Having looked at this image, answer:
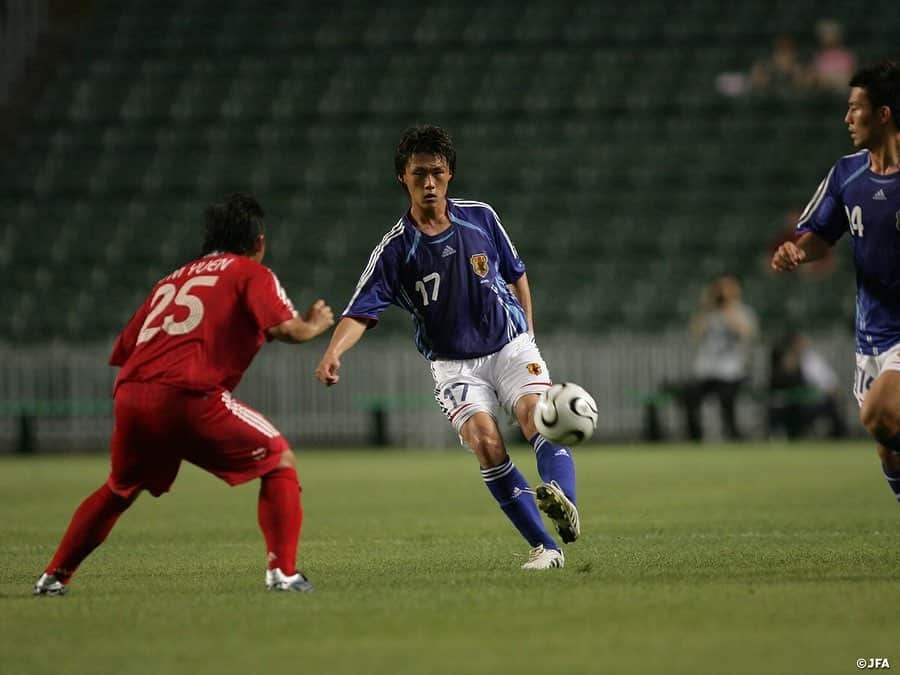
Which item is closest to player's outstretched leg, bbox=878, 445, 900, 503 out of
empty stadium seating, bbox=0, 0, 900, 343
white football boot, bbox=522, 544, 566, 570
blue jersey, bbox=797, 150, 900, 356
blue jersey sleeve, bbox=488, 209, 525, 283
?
blue jersey, bbox=797, 150, 900, 356

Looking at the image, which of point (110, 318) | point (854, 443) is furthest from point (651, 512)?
point (110, 318)

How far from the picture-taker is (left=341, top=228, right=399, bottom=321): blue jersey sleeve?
7.60 m

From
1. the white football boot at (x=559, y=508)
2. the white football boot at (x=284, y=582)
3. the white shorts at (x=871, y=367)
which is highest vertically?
the white shorts at (x=871, y=367)

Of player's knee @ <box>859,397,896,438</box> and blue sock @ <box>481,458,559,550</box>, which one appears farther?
blue sock @ <box>481,458,559,550</box>

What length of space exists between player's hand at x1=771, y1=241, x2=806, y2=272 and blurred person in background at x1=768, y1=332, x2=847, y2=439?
14174 millimetres

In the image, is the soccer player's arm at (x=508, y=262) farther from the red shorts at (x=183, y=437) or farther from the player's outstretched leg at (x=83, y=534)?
the player's outstretched leg at (x=83, y=534)

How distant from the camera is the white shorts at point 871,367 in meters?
6.99

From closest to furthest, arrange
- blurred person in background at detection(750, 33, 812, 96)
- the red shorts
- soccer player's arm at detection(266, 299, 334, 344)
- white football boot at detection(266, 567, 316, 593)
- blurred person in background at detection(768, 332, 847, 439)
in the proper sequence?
soccer player's arm at detection(266, 299, 334, 344), the red shorts, white football boot at detection(266, 567, 316, 593), blurred person in background at detection(768, 332, 847, 439), blurred person in background at detection(750, 33, 812, 96)

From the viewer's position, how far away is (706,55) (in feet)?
90.2

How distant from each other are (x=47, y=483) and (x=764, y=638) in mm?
11803

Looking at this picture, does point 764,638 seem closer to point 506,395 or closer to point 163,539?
point 506,395

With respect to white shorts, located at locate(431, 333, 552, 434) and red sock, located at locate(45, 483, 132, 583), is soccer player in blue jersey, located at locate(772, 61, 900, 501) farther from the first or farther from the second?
red sock, located at locate(45, 483, 132, 583)

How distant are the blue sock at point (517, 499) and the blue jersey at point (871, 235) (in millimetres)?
1832

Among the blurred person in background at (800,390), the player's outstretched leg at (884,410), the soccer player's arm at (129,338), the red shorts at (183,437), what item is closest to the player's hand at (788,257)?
the player's outstretched leg at (884,410)
